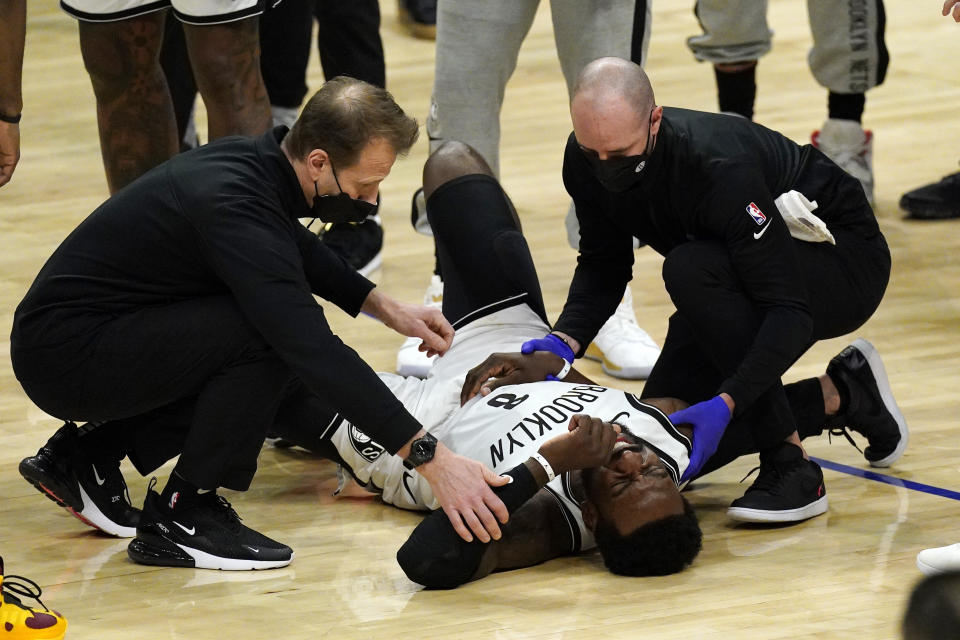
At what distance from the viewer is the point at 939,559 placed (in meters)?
2.44

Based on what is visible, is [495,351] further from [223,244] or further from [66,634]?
[66,634]

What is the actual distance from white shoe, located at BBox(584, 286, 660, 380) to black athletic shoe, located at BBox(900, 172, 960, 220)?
1.32 m

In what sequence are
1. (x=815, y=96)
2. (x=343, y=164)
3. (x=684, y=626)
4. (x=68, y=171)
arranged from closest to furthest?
1. (x=684, y=626)
2. (x=343, y=164)
3. (x=68, y=171)
4. (x=815, y=96)

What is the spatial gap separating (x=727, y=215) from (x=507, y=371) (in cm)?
50

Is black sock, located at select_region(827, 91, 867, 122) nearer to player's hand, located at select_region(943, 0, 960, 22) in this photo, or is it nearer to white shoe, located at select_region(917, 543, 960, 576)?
player's hand, located at select_region(943, 0, 960, 22)

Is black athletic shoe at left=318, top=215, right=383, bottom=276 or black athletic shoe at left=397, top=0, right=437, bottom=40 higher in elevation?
black athletic shoe at left=318, top=215, right=383, bottom=276

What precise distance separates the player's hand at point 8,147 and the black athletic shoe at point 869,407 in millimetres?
1678

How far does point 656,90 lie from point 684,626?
4008 mm

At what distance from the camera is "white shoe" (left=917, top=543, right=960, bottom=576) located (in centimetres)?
242

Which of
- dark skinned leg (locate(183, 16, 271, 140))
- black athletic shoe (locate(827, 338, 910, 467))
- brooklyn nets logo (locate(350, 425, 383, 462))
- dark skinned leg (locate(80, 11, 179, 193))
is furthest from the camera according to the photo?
dark skinned leg (locate(80, 11, 179, 193))

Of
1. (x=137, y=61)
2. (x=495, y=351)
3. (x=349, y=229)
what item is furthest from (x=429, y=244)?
(x=495, y=351)

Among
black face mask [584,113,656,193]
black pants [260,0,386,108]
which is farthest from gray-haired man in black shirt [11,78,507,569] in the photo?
black pants [260,0,386,108]

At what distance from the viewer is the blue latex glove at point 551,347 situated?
2918 millimetres

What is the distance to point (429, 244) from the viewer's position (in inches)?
178
